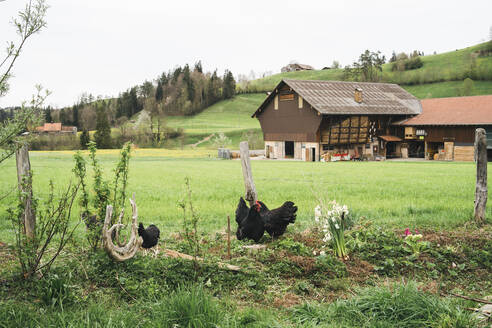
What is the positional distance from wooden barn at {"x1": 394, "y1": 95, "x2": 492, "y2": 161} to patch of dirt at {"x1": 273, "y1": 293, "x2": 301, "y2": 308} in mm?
43752

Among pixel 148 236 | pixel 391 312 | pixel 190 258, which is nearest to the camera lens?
pixel 391 312

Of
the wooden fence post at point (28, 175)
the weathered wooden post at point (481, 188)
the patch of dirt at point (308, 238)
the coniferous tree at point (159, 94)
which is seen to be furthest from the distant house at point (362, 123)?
the coniferous tree at point (159, 94)

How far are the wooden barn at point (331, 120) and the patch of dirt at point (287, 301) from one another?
38004mm

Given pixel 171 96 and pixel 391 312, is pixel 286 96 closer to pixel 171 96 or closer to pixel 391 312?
pixel 391 312

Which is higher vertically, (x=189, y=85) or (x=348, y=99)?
(x=189, y=85)

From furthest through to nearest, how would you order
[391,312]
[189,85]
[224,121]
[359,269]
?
[189,85]
[224,121]
[359,269]
[391,312]

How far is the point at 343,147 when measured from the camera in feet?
154

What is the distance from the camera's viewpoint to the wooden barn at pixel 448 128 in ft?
141

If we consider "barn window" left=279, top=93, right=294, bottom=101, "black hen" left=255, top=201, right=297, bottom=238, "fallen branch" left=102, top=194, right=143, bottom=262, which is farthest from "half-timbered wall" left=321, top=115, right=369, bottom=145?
"fallen branch" left=102, top=194, right=143, bottom=262

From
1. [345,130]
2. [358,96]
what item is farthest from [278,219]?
[358,96]

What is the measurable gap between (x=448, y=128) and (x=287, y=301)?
45.7m

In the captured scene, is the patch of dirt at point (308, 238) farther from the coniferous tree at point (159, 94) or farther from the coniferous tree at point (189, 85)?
the coniferous tree at point (159, 94)

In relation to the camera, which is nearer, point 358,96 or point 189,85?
point 358,96

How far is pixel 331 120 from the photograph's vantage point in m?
43.9
